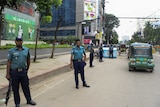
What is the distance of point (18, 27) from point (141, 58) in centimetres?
1832

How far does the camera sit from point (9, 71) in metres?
7.75

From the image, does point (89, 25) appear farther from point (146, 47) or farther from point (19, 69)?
point (19, 69)

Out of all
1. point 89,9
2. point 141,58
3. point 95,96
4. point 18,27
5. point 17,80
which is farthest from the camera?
point 89,9

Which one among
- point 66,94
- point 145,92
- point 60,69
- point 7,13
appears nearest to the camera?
point 66,94

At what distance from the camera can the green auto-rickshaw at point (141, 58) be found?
1831cm

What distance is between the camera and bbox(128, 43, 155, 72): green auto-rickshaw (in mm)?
18312

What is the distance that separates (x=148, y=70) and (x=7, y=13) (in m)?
16.8

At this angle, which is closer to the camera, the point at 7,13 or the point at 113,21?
the point at 7,13

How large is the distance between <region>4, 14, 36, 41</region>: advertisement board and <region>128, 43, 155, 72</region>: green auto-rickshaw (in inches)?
585

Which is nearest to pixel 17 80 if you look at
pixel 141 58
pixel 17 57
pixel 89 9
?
pixel 17 57

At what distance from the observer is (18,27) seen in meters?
32.9

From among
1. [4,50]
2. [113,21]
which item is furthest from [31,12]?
[113,21]

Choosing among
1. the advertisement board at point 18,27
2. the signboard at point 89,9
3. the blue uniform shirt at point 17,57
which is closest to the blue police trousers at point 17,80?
the blue uniform shirt at point 17,57

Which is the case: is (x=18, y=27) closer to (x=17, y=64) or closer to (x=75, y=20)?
(x=17, y=64)
